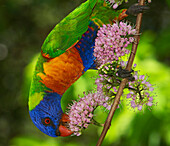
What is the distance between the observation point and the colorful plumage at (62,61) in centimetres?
90

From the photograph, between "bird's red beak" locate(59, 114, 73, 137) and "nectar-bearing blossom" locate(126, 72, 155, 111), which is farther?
"bird's red beak" locate(59, 114, 73, 137)

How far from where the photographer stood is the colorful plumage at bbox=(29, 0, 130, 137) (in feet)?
2.96

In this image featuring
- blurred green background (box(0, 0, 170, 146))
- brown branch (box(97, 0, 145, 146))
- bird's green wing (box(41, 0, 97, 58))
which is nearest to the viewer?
brown branch (box(97, 0, 145, 146))

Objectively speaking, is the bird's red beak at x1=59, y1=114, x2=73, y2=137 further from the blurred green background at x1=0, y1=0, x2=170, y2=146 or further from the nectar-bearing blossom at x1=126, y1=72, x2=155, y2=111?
the nectar-bearing blossom at x1=126, y1=72, x2=155, y2=111

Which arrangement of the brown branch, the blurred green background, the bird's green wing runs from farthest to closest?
the blurred green background, the bird's green wing, the brown branch

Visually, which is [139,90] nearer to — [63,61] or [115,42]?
[115,42]

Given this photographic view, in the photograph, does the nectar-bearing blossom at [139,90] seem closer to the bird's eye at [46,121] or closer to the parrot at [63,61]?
the parrot at [63,61]

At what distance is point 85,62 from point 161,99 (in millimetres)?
736

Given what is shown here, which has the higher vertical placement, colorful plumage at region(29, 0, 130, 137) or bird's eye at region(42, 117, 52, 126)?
colorful plumage at region(29, 0, 130, 137)

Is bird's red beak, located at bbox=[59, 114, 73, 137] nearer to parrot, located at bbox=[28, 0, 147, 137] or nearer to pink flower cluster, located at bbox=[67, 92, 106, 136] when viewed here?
parrot, located at bbox=[28, 0, 147, 137]

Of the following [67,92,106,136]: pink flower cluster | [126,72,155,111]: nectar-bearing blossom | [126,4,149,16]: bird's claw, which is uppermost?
[126,4,149,16]: bird's claw

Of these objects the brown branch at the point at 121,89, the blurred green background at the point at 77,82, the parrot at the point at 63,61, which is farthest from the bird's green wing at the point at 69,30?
the brown branch at the point at 121,89

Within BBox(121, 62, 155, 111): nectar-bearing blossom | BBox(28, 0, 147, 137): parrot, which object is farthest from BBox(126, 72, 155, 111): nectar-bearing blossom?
BBox(28, 0, 147, 137): parrot

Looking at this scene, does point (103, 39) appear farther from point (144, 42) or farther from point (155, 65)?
point (144, 42)
